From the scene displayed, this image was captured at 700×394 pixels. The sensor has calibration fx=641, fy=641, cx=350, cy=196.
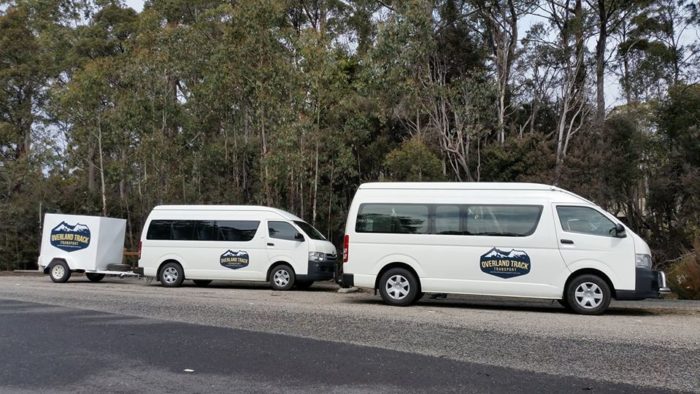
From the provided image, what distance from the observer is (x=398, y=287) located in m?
13.2

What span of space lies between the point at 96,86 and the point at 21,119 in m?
14.8

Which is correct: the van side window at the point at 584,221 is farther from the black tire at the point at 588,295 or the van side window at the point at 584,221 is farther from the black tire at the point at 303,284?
the black tire at the point at 303,284

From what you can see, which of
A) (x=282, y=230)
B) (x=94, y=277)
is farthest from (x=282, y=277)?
(x=94, y=277)

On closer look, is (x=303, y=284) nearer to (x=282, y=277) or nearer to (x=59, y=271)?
(x=282, y=277)

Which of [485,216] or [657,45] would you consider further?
[657,45]

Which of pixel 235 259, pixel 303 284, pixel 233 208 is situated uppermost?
pixel 233 208

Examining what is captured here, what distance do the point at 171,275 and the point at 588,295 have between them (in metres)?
11.6

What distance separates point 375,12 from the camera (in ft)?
94.1

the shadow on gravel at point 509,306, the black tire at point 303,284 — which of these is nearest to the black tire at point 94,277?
the black tire at point 303,284

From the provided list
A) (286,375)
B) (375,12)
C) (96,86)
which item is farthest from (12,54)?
(286,375)

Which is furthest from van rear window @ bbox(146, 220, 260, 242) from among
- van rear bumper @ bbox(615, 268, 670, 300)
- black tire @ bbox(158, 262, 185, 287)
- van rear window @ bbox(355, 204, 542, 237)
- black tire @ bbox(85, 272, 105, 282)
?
van rear bumper @ bbox(615, 268, 670, 300)

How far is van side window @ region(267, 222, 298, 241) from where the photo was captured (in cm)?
1745

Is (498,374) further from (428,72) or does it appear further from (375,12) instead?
(375,12)

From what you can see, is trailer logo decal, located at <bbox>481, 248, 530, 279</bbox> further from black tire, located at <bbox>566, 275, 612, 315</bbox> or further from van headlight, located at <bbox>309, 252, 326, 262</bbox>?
van headlight, located at <bbox>309, 252, 326, 262</bbox>
